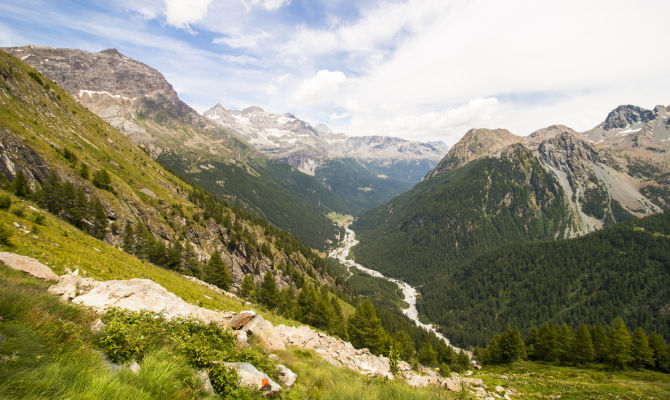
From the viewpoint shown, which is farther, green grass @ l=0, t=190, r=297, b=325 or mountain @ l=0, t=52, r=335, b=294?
mountain @ l=0, t=52, r=335, b=294

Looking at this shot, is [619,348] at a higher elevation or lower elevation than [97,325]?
lower

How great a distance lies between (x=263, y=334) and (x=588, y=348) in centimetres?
6515

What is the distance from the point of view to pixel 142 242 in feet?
175

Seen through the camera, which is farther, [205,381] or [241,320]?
[241,320]

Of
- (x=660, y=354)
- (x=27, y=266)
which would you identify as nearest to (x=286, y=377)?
(x=27, y=266)

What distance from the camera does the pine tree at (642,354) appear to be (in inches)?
1886

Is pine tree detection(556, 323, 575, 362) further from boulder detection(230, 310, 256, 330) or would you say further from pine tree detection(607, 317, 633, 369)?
boulder detection(230, 310, 256, 330)

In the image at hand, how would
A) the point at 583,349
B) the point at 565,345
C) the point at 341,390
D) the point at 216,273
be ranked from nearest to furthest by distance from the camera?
the point at 341,390 < the point at 583,349 < the point at 565,345 < the point at 216,273

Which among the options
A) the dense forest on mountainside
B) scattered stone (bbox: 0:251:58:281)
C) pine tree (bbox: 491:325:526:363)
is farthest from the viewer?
the dense forest on mountainside

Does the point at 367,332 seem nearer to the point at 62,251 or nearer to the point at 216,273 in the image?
the point at 216,273

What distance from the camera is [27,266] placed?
1617cm

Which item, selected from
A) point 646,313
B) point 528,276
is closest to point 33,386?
point 646,313

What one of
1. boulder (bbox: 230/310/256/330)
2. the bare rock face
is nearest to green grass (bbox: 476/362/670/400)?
boulder (bbox: 230/310/256/330)

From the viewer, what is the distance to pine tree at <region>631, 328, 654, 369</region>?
157ft
